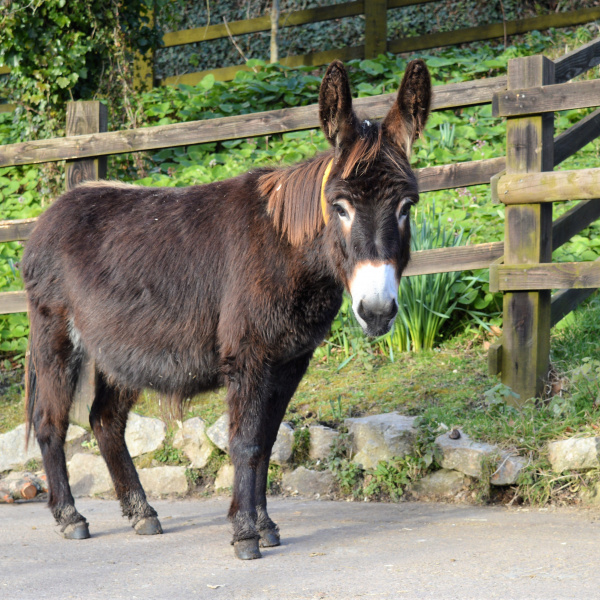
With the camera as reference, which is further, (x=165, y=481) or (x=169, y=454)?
(x=169, y=454)

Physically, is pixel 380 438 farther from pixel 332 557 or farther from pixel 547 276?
pixel 547 276

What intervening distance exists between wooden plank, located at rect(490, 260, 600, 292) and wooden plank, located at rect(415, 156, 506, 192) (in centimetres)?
65

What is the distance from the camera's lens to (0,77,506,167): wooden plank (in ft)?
14.9

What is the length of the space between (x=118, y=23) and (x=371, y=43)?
4.43 m

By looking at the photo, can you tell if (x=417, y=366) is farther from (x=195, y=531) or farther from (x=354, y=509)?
(x=195, y=531)

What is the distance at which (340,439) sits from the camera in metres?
4.39

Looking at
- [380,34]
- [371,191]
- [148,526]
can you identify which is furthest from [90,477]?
[380,34]

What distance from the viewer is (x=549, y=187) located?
162 inches

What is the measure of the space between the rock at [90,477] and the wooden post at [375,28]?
785cm

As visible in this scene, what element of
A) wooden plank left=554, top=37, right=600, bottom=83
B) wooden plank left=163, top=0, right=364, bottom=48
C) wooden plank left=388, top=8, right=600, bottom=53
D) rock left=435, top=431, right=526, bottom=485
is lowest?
rock left=435, top=431, right=526, bottom=485

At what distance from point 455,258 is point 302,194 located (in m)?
1.54

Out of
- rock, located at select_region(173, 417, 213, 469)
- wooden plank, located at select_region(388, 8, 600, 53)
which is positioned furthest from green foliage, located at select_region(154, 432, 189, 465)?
wooden plank, located at select_region(388, 8, 600, 53)

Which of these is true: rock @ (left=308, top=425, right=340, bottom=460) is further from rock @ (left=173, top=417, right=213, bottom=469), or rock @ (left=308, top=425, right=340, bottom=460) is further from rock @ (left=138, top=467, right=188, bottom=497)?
rock @ (left=138, top=467, right=188, bottom=497)

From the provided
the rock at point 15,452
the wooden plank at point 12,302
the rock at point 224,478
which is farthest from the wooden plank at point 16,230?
the rock at point 224,478
